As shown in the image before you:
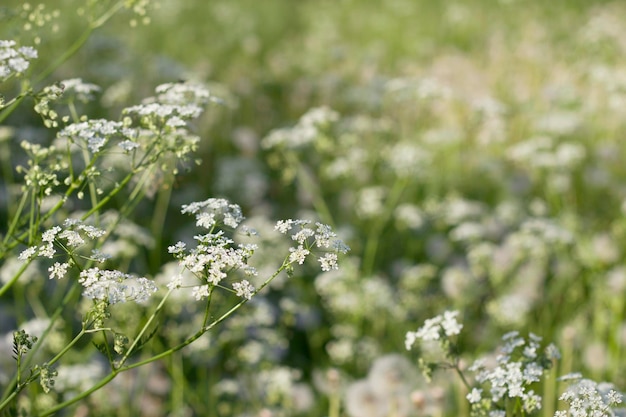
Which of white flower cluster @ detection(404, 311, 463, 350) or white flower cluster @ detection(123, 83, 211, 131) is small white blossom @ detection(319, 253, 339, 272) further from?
white flower cluster @ detection(123, 83, 211, 131)

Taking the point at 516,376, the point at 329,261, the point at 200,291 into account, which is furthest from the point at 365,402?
the point at 200,291

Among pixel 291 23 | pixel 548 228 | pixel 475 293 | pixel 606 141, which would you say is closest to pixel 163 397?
pixel 475 293

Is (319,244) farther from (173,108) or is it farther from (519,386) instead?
(173,108)

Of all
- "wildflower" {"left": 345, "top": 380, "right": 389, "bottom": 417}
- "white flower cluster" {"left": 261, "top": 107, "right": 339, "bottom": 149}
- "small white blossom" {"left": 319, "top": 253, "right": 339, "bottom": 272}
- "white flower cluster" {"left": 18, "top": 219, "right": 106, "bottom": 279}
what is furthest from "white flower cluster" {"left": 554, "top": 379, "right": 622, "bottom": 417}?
"white flower cluster" {"left": 261, "top": 107, "right": 339, "bottom": 149}

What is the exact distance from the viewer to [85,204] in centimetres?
550

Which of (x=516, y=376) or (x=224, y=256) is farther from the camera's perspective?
(x=516, y=376)

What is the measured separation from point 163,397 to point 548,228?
231 cm

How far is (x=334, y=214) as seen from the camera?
571 centimetres

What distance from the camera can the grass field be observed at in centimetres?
307

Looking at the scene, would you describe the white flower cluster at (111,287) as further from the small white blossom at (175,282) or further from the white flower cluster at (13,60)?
the white flower cluster at (13,60)

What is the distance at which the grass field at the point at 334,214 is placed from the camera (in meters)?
3.07

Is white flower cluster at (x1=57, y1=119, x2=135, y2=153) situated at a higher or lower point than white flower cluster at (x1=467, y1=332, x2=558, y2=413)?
higher

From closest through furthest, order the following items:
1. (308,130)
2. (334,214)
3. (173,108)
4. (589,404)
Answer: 1. (589,404)
2. (173,108)
3. (308,130)
4. (334,214)

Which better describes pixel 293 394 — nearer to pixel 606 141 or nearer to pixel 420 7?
pixel 606 141
